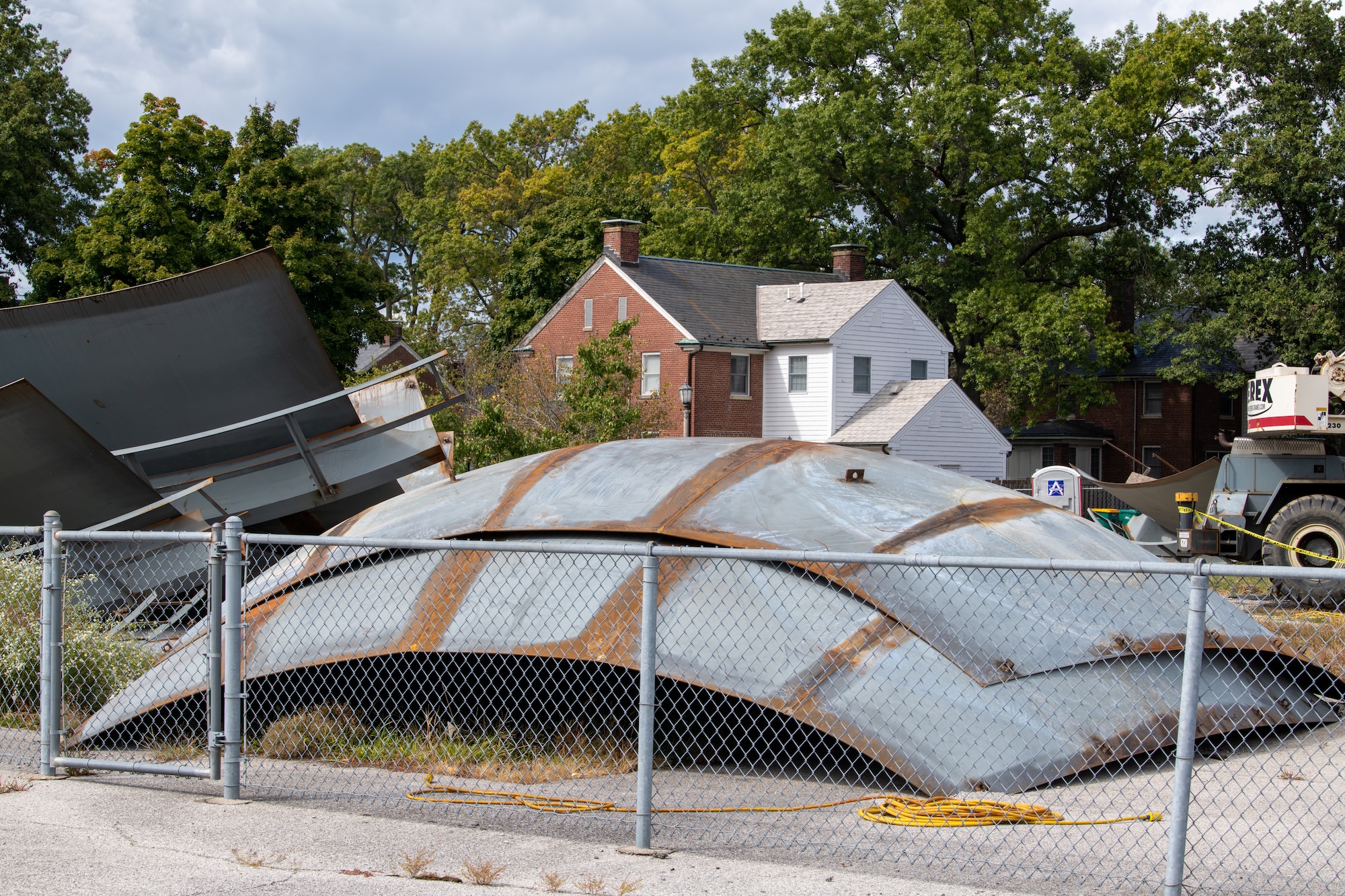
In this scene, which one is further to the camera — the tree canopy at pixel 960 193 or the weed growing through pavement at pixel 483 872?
the tree canopy at pixel 960 193

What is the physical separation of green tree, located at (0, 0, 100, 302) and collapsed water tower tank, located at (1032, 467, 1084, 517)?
29.5m

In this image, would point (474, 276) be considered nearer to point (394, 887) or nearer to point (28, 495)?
point (28, 495)

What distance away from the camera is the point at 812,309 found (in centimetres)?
3812

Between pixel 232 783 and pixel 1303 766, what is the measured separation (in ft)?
18.8

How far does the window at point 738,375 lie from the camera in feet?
124

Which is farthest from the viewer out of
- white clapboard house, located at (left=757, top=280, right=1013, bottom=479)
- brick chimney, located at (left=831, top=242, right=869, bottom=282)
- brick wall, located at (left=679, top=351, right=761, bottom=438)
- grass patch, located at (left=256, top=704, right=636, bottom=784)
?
brick chimney, located at (left=831, top=242, right=869, bottom=282)

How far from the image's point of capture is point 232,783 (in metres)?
5.91

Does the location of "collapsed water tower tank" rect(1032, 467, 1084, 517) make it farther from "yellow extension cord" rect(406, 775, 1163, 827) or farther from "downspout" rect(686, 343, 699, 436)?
"downspout" rect(686, 343, 699, 436)

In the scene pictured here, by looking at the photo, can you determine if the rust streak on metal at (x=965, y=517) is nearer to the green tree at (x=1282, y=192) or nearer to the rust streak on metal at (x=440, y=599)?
the rust streak on metal at (x=440, y=599)

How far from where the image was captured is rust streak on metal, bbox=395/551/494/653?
6930 mm

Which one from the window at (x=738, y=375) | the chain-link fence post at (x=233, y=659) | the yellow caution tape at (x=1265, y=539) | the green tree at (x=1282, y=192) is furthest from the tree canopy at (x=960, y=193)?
the chain-link fence post at (x=233, y=659)

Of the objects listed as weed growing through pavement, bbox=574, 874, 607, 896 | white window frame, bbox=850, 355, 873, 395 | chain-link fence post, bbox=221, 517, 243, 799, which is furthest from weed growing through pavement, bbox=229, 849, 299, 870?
white window frame, bbox=850, 355, 873, 395

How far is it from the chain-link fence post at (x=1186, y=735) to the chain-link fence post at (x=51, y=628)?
5.33 metres

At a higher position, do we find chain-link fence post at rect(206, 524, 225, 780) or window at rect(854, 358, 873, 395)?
window at rect(854, 358, 873, 395)
